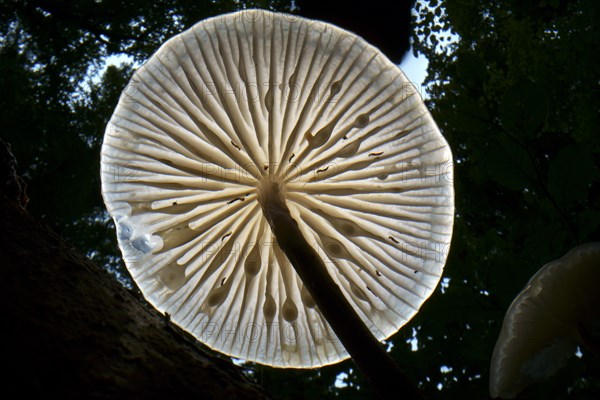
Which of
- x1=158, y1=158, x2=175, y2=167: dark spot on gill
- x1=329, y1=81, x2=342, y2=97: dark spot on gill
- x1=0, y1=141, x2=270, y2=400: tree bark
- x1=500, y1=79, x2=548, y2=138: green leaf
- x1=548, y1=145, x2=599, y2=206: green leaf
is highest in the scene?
x1=329, y1=81, x2=342, y2=97: dark spot on gill

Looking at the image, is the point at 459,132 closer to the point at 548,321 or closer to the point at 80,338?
the point at 548,321

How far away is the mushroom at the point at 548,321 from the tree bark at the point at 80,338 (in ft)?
2.75

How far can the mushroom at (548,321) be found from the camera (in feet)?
4.70

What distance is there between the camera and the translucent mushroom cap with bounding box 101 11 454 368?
1.92 m

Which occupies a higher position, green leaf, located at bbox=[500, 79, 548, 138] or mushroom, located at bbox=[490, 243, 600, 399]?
green leaf, located at bbox=[500, 79, 548, 138]

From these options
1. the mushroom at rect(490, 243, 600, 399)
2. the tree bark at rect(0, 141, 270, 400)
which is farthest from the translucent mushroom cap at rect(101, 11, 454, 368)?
the tree bark at rect(0, 141, 270, 400)

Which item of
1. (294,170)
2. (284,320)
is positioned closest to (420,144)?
(294,170)

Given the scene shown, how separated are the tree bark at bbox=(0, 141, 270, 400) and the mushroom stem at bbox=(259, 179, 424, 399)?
215mm

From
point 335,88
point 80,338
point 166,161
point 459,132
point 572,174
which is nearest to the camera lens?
point 80,338

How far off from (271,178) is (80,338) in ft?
4.50

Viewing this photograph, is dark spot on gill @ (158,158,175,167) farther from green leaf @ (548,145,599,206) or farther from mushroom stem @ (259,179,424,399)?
green leaf @ (548,145,599,206)

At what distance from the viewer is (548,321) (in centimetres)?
149

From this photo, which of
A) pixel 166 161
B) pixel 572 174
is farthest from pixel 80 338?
pixel 572 174

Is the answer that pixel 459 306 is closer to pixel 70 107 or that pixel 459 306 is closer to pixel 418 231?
pixel 418 231
